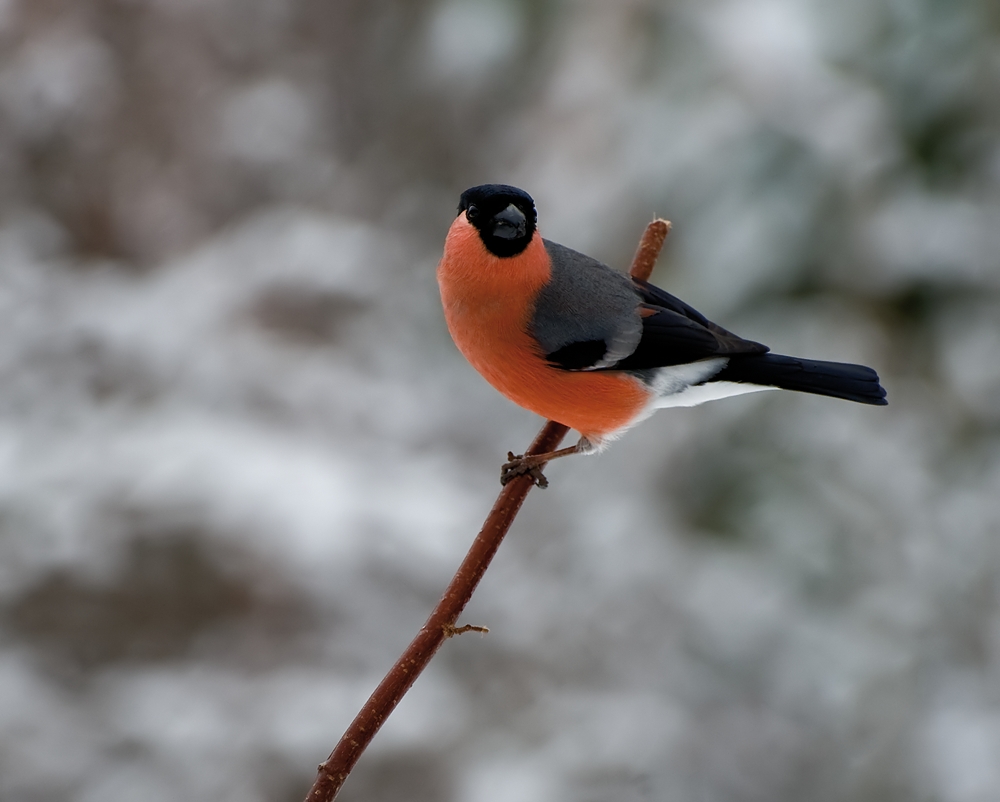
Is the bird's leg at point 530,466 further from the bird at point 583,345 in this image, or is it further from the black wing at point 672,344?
the black wing at point 672,344

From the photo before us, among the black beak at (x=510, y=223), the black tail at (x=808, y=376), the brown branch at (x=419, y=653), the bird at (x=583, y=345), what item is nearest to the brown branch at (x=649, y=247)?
the bird at (x=583, y=345)

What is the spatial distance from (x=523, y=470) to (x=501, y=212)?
607mm

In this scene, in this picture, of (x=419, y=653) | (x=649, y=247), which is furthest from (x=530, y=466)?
(x=419, y=653)

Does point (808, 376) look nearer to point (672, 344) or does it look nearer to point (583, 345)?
point (672, 344)

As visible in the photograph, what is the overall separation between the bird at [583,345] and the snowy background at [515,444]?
1.37m

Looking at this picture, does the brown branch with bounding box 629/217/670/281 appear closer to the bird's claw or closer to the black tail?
the black tail

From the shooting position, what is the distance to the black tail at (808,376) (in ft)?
7.32

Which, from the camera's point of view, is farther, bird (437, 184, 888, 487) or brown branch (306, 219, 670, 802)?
bird (437, 184, 888, 487)

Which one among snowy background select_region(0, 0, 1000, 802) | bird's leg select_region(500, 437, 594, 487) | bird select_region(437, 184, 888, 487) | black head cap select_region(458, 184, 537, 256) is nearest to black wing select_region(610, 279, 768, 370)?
bird select_region(437, 184, 888, 487)

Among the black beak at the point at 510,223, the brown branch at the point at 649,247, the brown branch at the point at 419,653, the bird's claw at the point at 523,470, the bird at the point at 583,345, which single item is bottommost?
the brown branch at the point at 419,653

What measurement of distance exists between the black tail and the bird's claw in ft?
1.67

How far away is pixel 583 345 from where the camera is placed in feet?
7.72

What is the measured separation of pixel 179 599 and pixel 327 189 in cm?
228

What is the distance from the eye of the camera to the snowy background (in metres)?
3.69
